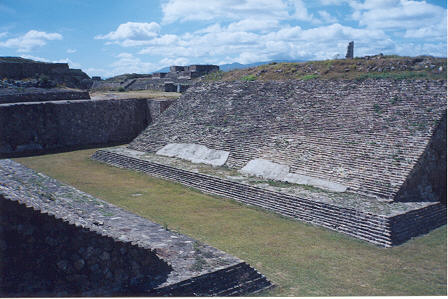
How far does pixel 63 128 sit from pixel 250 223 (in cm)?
1316

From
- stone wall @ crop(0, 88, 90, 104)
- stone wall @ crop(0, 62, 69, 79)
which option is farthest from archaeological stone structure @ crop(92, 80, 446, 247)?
stone wall @ crop(0, 62, 69, 79)

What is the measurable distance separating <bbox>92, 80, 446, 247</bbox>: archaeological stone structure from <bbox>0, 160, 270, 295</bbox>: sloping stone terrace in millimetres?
3623

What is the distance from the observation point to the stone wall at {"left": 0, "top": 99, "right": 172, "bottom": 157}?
17953 millimetres

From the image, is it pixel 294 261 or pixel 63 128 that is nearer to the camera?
pixel 294 261

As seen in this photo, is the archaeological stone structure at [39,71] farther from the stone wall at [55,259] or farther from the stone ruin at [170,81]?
the stone wall at [55,259]

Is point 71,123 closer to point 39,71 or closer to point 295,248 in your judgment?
Answer: point 39,71

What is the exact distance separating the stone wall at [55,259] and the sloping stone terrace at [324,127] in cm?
687

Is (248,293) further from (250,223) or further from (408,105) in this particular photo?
(408,105)

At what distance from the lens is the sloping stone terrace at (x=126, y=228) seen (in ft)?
18.2

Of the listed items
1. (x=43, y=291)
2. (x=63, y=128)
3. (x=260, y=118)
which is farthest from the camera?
(x=63, y=128)

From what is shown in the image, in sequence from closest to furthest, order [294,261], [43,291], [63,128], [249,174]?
[43,291]
[294,261]
[249,174]
[63,128]

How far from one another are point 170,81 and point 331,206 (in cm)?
2335

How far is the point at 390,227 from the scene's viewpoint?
8430 mm

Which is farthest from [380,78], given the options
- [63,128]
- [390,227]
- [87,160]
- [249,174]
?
[63,128]
